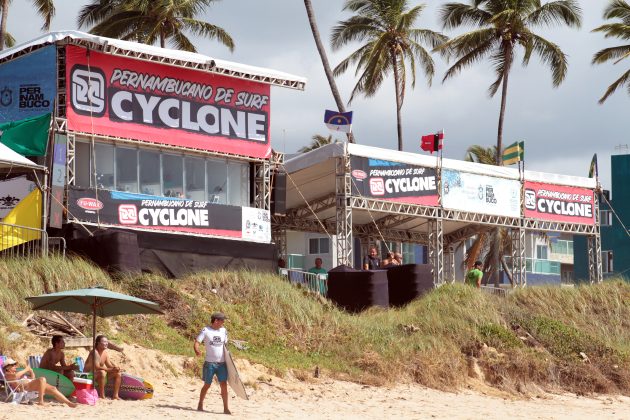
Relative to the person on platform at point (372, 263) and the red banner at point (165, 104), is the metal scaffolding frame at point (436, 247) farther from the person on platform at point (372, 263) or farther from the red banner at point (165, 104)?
the red banner at point (165, 104)

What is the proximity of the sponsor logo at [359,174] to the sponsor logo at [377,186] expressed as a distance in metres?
0.35

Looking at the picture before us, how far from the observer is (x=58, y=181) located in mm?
26484

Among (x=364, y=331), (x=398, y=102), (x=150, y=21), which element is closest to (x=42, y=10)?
(x=150, y=21)

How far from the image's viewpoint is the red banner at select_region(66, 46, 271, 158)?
2783 cm

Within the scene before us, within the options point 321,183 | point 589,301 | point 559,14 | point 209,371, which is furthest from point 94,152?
point 559,14

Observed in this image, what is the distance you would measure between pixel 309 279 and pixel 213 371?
39.7 ft

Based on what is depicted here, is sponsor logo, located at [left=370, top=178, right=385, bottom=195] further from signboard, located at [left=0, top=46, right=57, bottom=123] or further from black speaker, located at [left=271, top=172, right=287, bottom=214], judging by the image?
signboard, located at [left=0, top=46, right=57, bottom=123]

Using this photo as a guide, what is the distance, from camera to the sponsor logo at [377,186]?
109 ft

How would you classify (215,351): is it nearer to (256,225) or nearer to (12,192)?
(12,192)

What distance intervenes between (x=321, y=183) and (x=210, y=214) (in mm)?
5203

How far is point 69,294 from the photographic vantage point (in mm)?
18531

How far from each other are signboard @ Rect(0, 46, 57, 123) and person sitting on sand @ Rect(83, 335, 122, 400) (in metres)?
9.90

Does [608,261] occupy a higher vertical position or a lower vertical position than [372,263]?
higher

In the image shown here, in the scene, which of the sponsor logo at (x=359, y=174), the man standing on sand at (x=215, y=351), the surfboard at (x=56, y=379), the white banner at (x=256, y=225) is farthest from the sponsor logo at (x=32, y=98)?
the man standing on sand at (x=215, y=351)
